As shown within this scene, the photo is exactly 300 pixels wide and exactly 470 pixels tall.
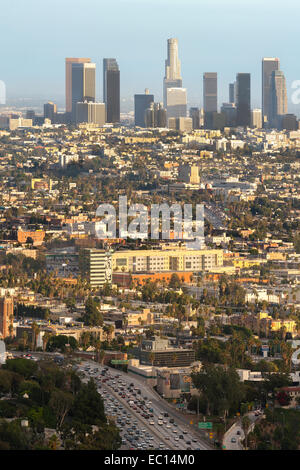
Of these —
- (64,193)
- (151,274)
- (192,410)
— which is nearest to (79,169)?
(64,193)

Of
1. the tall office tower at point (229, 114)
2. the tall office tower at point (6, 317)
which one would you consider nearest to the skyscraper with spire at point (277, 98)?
the tall office tower at point (229, 114)

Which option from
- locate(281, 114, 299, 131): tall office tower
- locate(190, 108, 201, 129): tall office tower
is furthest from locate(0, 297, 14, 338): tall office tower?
locate(281, 114, 299, 131): tall office tower

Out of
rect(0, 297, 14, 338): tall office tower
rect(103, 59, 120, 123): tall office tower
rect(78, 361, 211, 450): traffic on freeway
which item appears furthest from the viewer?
rect(103, 59, 120, 123): tall office tower

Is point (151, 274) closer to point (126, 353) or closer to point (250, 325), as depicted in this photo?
point (250, 325)

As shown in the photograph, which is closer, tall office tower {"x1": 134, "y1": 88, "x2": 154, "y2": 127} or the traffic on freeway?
the traffic on freeway

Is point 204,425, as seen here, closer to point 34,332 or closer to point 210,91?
point 34,332

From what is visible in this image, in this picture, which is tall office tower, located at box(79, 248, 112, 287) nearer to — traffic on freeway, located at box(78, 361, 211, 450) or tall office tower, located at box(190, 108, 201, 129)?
traffic on freeway, located at box(78, 361, 211, 450)

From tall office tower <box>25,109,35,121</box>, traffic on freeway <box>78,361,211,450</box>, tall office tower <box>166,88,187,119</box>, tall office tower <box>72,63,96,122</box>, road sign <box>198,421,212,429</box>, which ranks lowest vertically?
road sign <box>198,421,212,429</box>
